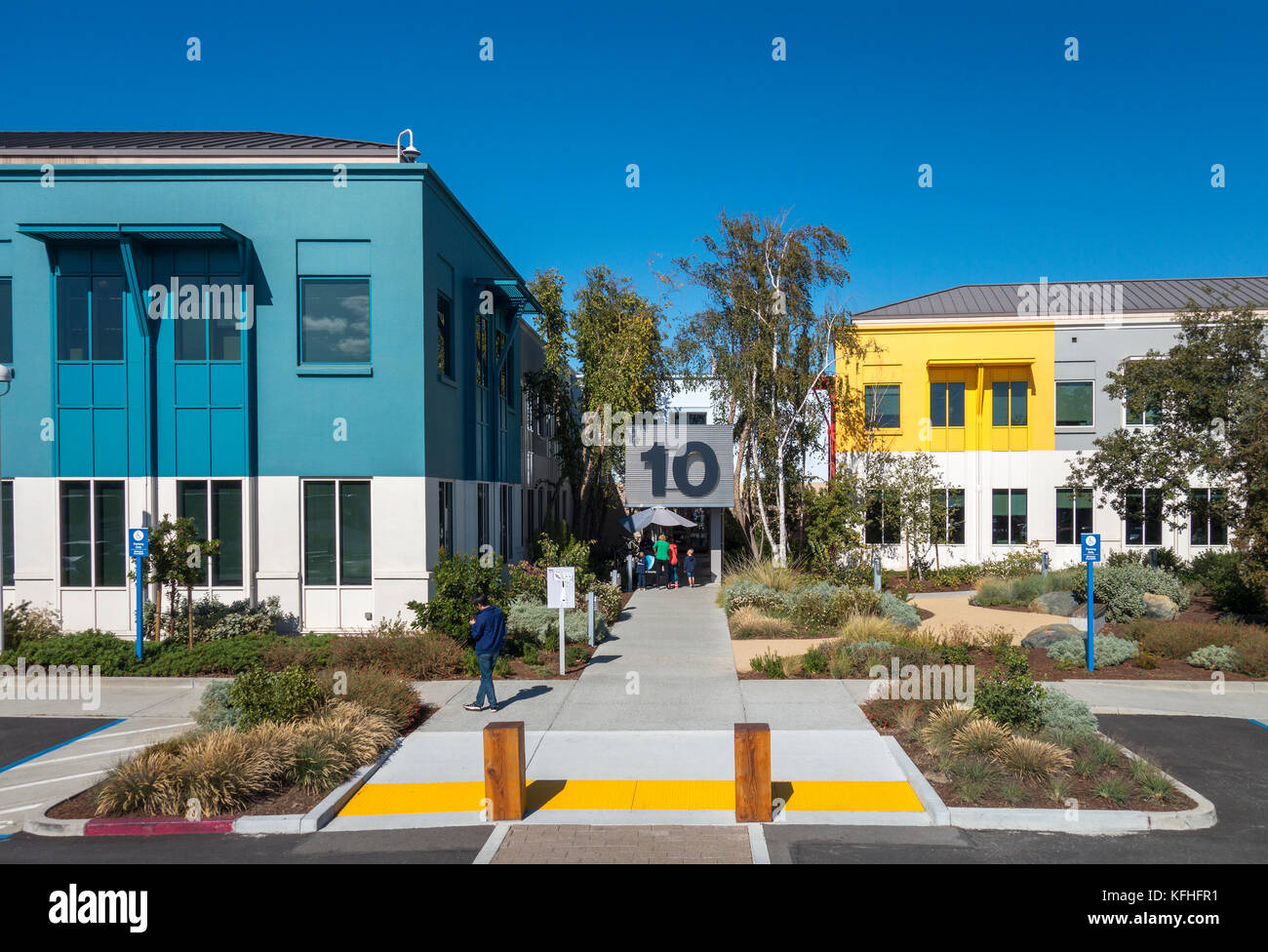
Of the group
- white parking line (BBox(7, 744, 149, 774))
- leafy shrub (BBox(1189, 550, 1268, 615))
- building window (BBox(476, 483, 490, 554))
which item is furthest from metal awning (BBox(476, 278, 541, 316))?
leafy shrub (BBox(1189, 550, 1268, 615))

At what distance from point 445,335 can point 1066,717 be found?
545 inches

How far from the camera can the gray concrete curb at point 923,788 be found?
770 cm

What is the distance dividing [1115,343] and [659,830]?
28146 millimetres

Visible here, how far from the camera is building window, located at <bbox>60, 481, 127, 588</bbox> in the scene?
16.6 metres

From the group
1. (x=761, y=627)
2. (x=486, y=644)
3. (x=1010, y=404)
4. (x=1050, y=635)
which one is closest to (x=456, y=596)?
(x=486, y=644)

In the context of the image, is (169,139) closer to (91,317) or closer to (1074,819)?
(91,317)

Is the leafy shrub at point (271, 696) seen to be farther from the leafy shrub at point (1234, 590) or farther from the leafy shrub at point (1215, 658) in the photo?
the leafy shrub at point (1234, 590)

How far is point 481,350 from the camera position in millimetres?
21562

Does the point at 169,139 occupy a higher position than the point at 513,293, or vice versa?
the point at 169,139

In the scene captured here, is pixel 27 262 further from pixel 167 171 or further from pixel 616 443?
pixel 616 443

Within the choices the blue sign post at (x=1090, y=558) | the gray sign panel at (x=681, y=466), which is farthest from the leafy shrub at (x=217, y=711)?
the gray sign panel at (x=681, y=466)

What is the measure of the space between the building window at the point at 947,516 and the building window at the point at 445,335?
53.4 feet

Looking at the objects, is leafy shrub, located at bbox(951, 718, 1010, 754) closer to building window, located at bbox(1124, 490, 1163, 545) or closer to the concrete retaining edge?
the concrete retaining edge

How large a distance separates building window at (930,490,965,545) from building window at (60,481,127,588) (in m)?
22.1
